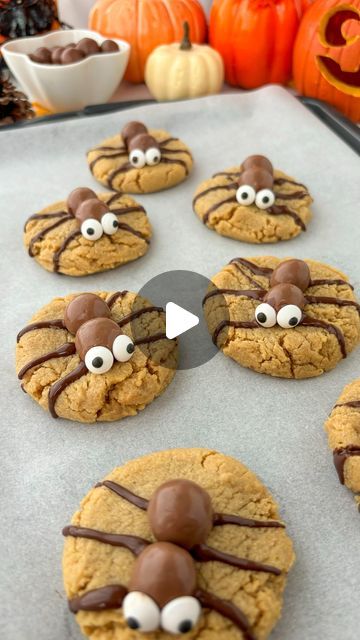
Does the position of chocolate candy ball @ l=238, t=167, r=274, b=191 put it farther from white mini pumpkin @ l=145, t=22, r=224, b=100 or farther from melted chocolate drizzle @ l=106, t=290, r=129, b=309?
white mini pumpkin @ l=145, t=22, r=224, b=100

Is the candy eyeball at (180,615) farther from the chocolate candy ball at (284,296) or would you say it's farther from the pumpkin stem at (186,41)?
the pumpkin stem at (186,41)

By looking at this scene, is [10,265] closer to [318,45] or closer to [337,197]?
[337,197]

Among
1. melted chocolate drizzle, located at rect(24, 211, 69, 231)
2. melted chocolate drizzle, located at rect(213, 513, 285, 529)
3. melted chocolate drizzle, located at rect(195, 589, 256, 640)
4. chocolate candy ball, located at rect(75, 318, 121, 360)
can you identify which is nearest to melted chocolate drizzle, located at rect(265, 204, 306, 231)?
melted chocolate drizzle, located at rect(24, 211, 69, 231)

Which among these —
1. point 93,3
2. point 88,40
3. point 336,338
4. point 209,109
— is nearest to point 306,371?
point 336,338

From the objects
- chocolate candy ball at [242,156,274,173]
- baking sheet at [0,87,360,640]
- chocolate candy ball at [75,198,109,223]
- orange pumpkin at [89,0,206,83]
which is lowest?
baking sheet at [0,87,360,640]

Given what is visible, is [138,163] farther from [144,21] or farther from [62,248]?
[144,21]
